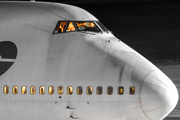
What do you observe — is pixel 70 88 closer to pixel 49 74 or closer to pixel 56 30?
pixel 49 74

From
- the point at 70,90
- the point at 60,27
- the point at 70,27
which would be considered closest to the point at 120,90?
the point at 70,90

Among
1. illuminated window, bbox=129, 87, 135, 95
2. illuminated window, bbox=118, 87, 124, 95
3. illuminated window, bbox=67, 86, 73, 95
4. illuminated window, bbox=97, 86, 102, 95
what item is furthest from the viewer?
illuminated window, bbox=67, 86, 73, 95

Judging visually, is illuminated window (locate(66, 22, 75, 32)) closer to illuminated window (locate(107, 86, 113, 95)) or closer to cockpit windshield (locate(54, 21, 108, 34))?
cockpit windshield (locate(54, 21, 108, 34))

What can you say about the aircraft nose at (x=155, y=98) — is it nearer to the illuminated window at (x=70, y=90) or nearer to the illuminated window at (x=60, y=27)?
the illuminated window at (x=70, y=90)

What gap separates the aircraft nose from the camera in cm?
1385

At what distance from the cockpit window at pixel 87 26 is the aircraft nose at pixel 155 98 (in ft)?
11.0

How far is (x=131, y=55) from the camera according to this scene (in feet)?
49.5

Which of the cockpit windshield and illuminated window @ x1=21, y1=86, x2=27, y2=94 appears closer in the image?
illuminated window @ x1=21, y1=86, x2=27, y2=94

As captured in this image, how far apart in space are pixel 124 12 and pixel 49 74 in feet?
144

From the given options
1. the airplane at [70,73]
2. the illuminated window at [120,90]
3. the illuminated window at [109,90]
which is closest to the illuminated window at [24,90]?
the airplane at [70,73]

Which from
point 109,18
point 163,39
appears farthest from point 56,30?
point 109,18

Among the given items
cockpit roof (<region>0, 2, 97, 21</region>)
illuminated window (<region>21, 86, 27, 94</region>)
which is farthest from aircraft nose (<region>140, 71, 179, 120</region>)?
illuminated window (<region>21, 86, 27, 94</region>)

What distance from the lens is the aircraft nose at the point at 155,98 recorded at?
45.4ft

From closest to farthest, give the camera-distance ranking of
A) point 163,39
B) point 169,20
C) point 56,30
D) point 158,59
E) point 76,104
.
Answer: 1. point 76,104
2. point 56,30
3. point 158,59
4. point 163,39
5. point 169,20
